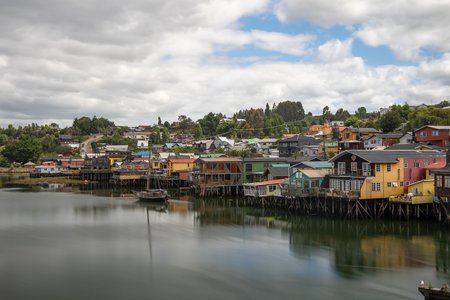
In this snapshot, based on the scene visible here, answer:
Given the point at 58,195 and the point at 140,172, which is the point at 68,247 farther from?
the point at 140,172

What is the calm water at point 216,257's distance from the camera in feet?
71.8

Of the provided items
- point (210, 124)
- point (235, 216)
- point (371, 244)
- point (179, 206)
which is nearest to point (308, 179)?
point (235, 216)

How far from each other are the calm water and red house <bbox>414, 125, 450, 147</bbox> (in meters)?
24.6

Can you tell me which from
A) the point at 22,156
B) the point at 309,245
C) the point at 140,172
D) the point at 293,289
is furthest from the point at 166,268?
the point at 22,156

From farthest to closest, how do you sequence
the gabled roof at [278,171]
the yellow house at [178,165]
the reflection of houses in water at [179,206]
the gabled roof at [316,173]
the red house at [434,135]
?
the yellow house at [178,165] < the red house at [434,135] < the gabled roof at [278,171] < the reflection of houses in water at [179,206] < the gabled roof at [316,173]

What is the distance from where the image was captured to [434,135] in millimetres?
57031

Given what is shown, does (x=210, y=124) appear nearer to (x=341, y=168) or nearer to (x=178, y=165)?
(x=178, y=165)

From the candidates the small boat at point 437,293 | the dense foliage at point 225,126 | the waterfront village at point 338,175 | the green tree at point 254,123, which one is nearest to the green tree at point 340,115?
the dense foliage at point 225,126

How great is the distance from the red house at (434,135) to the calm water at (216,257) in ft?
80.8

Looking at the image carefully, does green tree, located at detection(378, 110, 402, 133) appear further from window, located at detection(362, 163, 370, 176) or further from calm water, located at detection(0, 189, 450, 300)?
window, located at detection(362, 163, 370, 176)

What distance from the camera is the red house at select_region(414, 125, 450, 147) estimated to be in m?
55.7

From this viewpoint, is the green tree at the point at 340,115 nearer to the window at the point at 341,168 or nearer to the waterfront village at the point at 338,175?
the waterfront village at the point at 338,175

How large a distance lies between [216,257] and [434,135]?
4002 centimetres

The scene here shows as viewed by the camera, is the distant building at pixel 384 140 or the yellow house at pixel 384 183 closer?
the yellow house at pixel 384 183
